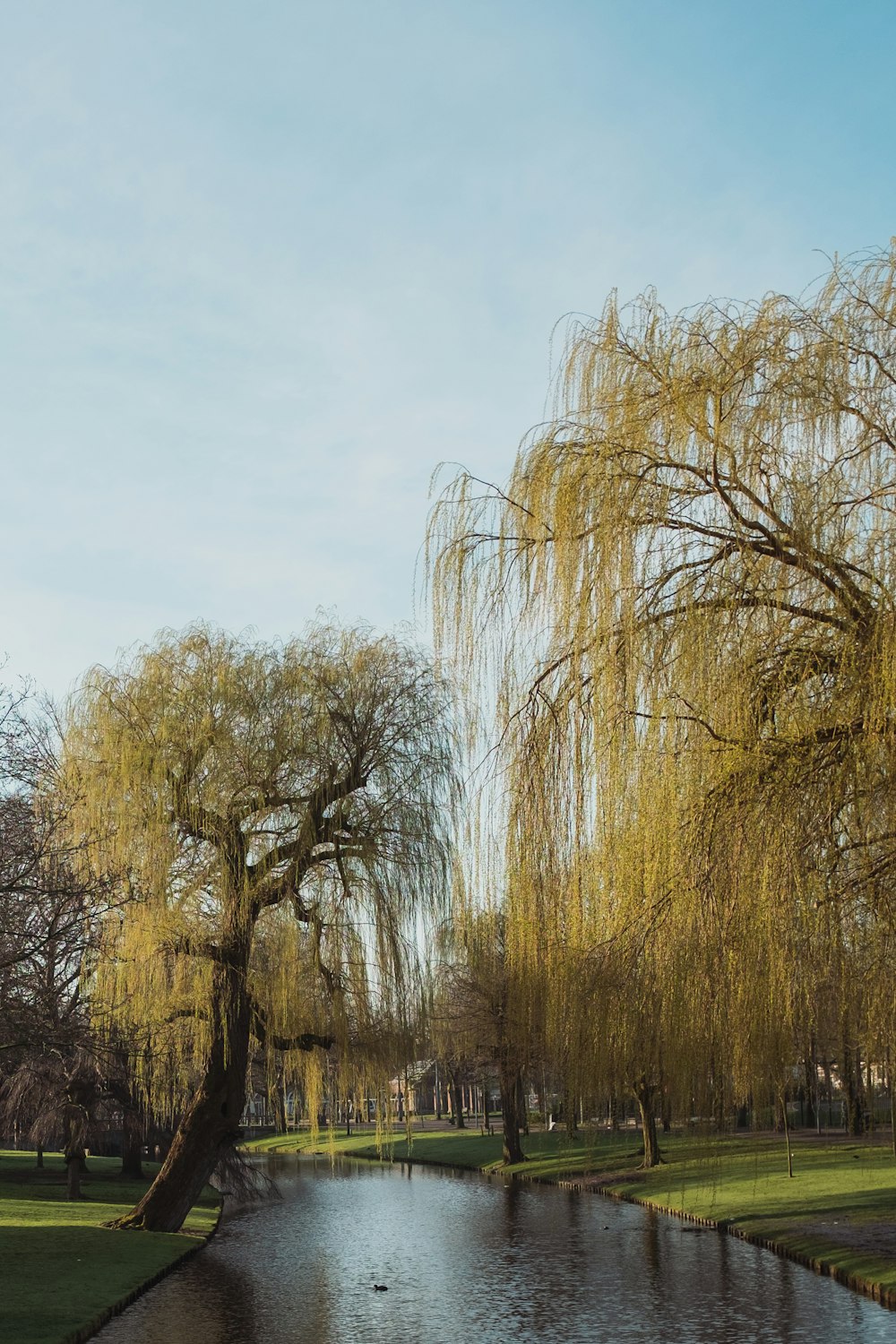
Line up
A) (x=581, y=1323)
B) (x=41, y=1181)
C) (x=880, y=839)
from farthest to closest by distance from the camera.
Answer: (x=41, y=1181)
(x=581, y=1323)
(x=880, y=839)

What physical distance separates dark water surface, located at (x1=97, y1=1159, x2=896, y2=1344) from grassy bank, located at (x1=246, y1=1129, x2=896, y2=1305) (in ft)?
2.22

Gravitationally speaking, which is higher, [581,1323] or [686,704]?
[686,704]

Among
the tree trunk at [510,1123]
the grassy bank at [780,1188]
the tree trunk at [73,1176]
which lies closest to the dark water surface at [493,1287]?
the grassy bank at [780,1188]

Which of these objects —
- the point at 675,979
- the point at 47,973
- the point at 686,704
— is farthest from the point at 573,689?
the point at 47,973

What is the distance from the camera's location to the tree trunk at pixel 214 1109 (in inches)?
854

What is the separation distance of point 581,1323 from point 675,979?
36.7ft

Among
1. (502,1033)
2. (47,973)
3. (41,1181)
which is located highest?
(47,973)

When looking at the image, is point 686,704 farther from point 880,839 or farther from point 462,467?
point 462,467

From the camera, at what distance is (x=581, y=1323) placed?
16719 mm

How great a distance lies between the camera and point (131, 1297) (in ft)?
59.9

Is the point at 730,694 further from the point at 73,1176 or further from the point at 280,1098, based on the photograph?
the point at 73,1176

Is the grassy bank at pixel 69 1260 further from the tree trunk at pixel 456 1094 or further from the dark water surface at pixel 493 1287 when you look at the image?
the tree trunk at pixel 456 1094

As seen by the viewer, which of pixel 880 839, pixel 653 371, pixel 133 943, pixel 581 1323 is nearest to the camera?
pixel 880 839

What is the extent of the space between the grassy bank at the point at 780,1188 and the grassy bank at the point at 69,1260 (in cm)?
355
